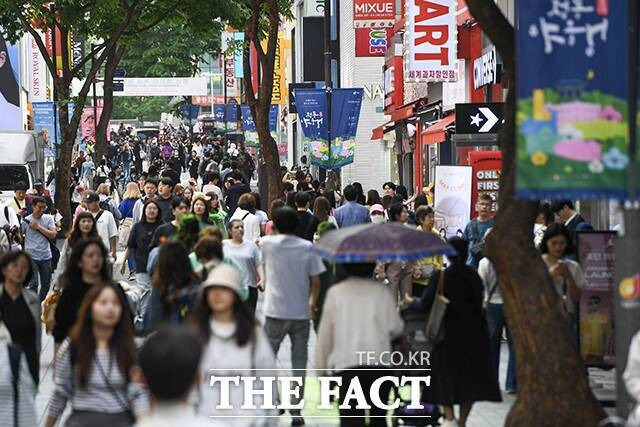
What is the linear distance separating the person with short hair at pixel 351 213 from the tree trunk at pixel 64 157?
13812 millimetres

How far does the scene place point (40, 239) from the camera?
1847 centimetres

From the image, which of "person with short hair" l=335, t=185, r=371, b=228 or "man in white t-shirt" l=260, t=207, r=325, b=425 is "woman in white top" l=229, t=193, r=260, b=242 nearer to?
"person with short hair" l=335, t=185, r=371, b=228

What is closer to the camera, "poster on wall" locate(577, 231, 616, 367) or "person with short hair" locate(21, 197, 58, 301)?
"poster on wall" locate(577, 231, 616, 367)

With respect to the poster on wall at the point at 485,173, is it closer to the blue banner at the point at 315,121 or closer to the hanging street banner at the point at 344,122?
the blue banner at the point at 315,121

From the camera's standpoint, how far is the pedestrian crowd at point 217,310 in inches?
311

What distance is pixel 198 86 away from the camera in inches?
3666

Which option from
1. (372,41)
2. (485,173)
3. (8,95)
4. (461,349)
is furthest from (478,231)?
(8,95)

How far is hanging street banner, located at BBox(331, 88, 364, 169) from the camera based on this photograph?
29.4 metres

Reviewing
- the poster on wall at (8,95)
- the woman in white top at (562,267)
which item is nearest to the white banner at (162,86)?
the poster on wall at (8,95)

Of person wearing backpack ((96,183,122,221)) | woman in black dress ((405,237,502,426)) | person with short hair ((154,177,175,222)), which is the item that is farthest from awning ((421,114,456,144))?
woman in black dress ((405,237,502,426))

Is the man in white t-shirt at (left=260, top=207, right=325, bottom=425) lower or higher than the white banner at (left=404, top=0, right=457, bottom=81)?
lower

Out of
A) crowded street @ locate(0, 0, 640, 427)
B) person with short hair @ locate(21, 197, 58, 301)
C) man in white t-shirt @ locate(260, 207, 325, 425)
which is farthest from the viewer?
person with short hair @ locate(21, 197, 58, 301)

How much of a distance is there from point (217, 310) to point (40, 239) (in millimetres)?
10598

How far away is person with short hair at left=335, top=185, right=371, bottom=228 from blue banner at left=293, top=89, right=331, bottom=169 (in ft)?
33.1
